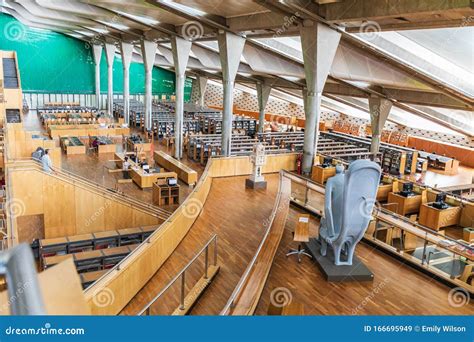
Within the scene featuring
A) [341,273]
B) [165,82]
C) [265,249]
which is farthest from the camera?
[165,82]

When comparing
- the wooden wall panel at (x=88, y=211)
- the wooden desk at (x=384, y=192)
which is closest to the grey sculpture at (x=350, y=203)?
the wooden desk at (x=384, y=192)

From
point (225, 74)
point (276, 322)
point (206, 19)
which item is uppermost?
point (206, 19)

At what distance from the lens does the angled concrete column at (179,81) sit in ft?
63.4

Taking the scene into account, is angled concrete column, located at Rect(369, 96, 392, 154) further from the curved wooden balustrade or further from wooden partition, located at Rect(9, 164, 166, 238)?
the curved wooden balustrade

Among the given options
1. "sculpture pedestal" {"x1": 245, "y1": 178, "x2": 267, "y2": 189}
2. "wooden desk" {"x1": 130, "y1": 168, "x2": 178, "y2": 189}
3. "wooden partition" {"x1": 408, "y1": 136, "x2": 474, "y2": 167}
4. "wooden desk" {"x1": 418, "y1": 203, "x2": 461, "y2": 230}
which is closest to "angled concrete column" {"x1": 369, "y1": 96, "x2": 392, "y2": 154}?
"wooden partition" {"x1": 408, "y1": 136, "x2": 474, "y2": 167}

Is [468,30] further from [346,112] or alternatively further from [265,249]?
[346,112]

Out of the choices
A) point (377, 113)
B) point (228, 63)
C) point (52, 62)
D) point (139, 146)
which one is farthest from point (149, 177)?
point (52, 62)

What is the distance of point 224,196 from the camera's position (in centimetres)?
1170

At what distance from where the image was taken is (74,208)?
1316 centimetres

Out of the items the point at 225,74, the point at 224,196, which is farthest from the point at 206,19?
the point at 224,196

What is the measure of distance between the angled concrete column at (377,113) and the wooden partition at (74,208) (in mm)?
12318

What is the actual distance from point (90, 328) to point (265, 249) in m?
4.63

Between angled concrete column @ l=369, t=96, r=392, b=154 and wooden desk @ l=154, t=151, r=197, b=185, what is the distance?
972 centimetres

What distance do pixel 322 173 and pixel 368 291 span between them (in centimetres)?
802
